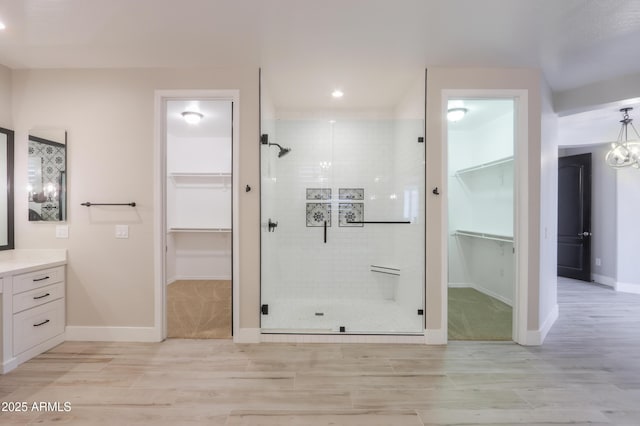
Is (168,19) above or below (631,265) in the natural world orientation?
above

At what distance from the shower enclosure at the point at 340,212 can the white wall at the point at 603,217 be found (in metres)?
4.33

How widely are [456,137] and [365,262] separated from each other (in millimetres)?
2887

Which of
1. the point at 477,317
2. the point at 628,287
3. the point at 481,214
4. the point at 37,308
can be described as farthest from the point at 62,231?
the point at 628,287

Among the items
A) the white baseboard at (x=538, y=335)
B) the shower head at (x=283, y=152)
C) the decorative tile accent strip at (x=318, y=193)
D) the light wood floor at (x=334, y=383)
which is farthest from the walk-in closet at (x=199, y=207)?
the white baseboard at (x=538, y=335)

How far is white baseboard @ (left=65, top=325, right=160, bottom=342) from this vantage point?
285 centimetres

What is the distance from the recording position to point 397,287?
11.8 ft

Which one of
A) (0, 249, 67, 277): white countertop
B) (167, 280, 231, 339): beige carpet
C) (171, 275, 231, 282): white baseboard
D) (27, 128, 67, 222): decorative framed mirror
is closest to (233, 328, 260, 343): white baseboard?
(167, 280, 231, 339): beige carpet

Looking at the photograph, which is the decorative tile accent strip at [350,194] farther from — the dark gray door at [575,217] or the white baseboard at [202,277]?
the dark gray door at [575,217]

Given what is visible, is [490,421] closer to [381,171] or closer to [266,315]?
[266,315]

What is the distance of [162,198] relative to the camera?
2906mm

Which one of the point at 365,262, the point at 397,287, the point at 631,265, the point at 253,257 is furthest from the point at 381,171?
the point at 631,265

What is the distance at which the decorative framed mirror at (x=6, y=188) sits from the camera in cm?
276

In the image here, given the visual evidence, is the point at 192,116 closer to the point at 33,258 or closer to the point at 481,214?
the point at 33,258

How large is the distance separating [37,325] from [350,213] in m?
3.20
